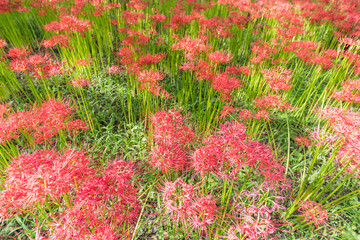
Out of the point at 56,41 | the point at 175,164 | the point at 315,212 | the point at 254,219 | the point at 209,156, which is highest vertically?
the point at 56,41

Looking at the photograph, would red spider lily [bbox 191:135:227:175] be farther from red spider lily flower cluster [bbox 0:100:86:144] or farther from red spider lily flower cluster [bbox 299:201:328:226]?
red spider lily flower cluster [bbox 0:100:86:144]

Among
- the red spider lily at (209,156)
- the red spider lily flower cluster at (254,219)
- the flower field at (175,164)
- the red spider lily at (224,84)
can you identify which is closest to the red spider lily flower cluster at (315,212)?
the flower field at (175,164)

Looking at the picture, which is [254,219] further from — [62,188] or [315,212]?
[62,188]

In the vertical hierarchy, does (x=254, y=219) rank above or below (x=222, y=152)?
below

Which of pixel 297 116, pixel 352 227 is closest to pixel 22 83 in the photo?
pixel 297 116

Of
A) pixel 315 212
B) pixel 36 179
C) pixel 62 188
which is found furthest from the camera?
pixel 315 212

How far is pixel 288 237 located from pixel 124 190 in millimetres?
2120

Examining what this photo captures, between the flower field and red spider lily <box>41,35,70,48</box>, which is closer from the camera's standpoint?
the flower field

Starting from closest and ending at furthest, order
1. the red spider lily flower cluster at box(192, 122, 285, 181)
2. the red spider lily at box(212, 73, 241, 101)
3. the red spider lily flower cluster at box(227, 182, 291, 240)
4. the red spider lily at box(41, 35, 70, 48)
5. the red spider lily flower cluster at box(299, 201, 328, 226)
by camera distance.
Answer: the red spider lily flower cluster at box(227, 182, 291, 240) → the red spider lily flower cluster at box(192, 122, 285, 181) → the red spider lily flower cluster at box(299, 201, 328, 226) → the red spider lily at box(212, 73, 241, 101) → the red spider lily at box(41, 35, 70, 48)

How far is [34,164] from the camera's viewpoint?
140 centimetres

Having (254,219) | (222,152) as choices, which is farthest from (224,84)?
(254,219)

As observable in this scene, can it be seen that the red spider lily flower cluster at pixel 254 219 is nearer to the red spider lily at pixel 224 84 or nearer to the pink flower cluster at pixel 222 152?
the pink flower cluster at pixel 222 152

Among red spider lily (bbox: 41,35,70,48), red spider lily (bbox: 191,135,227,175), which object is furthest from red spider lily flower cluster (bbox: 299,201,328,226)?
red spider lily (bbox: 41,35,70,48)

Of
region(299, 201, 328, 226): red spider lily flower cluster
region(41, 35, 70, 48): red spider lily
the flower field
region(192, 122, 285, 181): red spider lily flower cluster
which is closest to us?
the flower field
